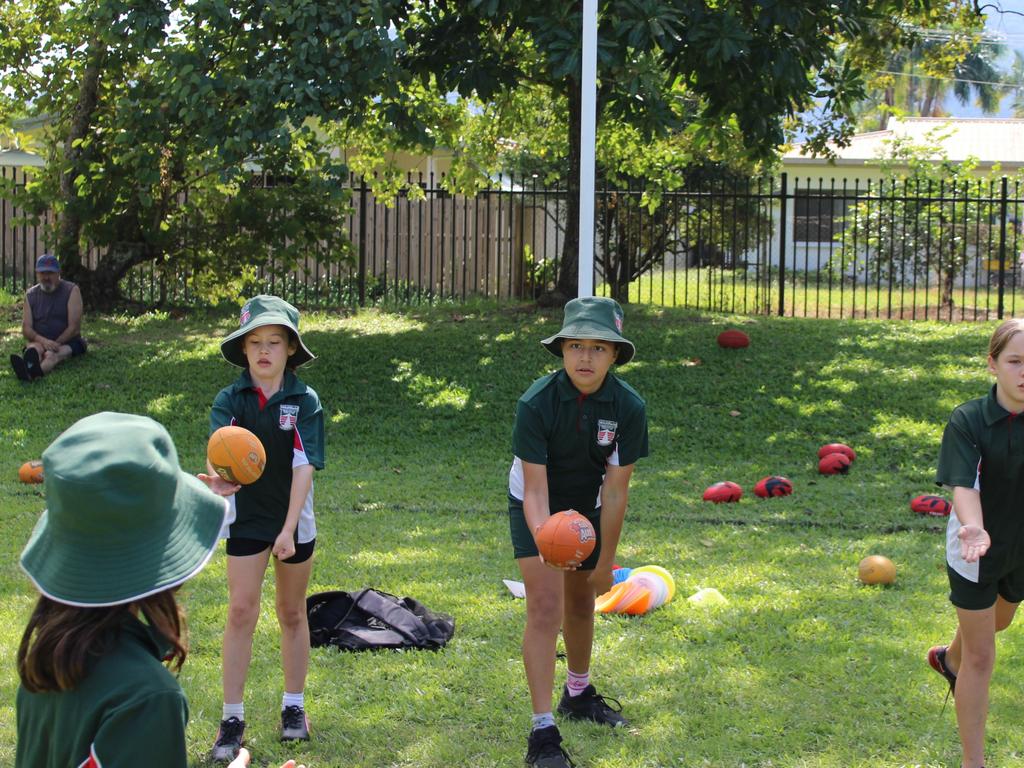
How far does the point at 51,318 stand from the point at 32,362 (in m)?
0.80

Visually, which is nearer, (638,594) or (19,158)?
(638,594)

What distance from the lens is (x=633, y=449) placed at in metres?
4.96

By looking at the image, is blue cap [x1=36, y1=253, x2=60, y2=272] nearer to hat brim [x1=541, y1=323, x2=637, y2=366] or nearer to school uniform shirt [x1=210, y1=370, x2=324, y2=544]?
school uniform shirt [x1=210, y1=370, x2=324, y2=544]

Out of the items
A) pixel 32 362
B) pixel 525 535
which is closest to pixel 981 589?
pixel 525 535

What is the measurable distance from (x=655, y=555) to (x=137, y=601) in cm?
611

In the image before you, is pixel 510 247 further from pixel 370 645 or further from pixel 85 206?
pixel 370 645

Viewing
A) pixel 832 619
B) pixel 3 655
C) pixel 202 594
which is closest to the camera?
pixel 3 655

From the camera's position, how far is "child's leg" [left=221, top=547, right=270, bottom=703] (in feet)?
15.7

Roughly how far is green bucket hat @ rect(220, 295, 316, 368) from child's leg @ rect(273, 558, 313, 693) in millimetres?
848

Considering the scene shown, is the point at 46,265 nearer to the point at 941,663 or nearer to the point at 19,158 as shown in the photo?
the point at 941,663

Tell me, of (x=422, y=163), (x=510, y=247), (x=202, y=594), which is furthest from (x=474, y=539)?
(x=422, y=163)

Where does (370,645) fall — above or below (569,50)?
below

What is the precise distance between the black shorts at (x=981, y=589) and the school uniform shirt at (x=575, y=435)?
129 centimetres

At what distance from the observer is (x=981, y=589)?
174 inches
